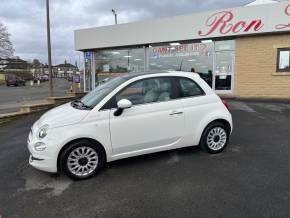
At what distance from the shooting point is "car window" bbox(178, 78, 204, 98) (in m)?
4.78

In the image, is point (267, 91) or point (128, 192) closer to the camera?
point (128, 192)

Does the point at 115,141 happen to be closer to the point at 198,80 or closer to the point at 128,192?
the point at 128,192

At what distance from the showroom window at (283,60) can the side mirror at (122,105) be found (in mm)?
10433

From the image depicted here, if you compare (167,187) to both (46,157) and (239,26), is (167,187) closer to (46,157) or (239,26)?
(46,157)

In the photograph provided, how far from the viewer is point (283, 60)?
Result: 12008 mm

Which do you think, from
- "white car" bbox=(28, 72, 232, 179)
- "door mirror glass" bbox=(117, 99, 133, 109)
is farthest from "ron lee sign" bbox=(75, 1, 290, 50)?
"door mirror glass" bbox=(117, 99, 133, 109)

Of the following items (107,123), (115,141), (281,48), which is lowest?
(115,141)

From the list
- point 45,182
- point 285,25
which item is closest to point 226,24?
point 285,25

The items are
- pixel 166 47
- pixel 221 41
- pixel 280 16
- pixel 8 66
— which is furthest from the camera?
pixel 8 66

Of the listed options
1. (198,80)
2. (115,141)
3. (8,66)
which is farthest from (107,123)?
(8,66)

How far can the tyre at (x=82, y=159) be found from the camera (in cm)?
396

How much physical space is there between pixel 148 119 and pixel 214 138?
1534mm

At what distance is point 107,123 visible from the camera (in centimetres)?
413

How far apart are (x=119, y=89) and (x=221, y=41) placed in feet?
34.1
